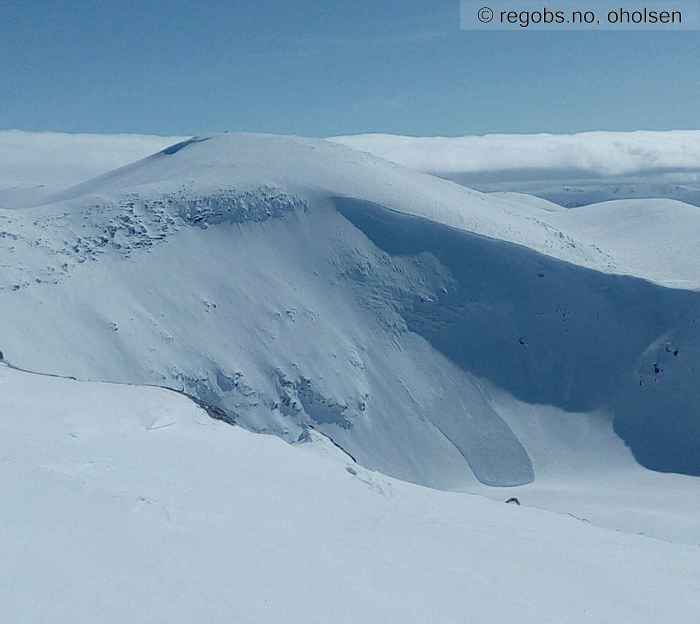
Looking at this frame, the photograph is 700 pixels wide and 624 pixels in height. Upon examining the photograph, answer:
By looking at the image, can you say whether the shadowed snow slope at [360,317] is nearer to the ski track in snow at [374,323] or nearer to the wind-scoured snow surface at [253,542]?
the ski track in snow at [374,323]

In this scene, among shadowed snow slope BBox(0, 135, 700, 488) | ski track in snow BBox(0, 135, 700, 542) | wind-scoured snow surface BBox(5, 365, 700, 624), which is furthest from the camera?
shadowed snow slope BBox(0, 135, 700, 488)

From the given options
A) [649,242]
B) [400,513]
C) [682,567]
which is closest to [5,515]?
[400,513]

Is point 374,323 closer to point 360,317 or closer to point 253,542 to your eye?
point 360,317

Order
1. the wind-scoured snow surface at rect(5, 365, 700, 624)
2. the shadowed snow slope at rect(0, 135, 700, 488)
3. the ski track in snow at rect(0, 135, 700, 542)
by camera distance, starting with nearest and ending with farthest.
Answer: the wind-scoured snow surface at rect(5, 365, 700, 624)
the ski track in snow at rect(0, 135, 700, 542)
the shadowed snow slope at rect(0, 135, 700, 488)

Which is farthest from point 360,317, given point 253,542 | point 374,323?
point 253,542

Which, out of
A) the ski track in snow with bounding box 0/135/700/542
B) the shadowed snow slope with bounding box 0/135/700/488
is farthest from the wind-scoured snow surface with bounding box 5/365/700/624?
the shadowed snow slope with bounding box 0/135/700/488

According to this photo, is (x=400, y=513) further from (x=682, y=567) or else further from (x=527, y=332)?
(x=527, y=332)

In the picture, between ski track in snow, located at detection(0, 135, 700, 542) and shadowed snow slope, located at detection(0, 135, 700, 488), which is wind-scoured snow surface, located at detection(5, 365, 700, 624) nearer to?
ski track in snow, located at detection(0, 135, 700, 542)
